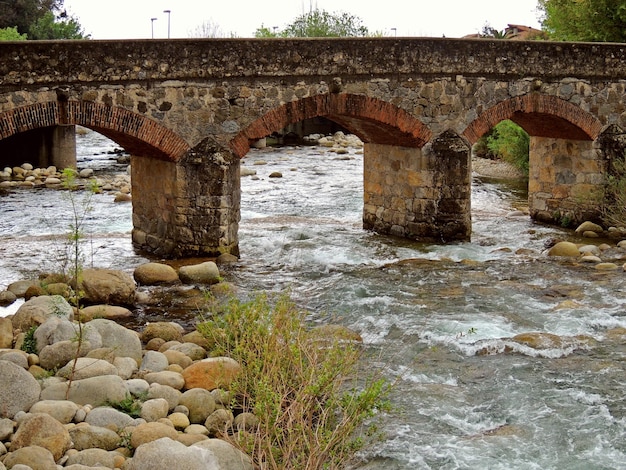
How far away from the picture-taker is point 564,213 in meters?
18.0

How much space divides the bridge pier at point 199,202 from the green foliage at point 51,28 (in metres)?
22.1

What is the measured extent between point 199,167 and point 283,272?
6.74ft

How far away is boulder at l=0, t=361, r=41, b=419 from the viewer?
25.2 ft

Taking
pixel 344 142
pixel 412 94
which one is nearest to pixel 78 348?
pixel 412 94

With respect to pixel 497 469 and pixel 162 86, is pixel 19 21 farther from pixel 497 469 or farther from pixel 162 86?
pixel 497 469

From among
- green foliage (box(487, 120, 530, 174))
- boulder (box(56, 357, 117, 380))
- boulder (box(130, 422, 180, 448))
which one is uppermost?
green foliage (box(487, 120, 530, 174))

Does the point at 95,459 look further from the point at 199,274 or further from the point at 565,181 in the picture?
the point at 565,181

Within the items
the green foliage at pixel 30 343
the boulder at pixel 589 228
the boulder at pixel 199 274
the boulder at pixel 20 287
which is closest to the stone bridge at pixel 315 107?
the boulder at pixel 589 228

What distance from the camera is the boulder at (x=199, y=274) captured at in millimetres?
13203

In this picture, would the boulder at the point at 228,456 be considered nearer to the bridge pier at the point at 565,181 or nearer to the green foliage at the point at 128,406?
the green foliage at the point at 128,406

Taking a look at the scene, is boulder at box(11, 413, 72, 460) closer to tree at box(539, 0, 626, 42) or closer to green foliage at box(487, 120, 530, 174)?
tree at box(539, 0, 626, 42)

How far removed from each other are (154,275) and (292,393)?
574 centimetres

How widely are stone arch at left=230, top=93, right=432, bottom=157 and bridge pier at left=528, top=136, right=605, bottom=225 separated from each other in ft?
11.7

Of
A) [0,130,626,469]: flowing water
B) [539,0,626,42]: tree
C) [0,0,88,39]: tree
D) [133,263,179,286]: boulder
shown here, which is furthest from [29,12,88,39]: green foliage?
[133,263,179,286]: boulder
